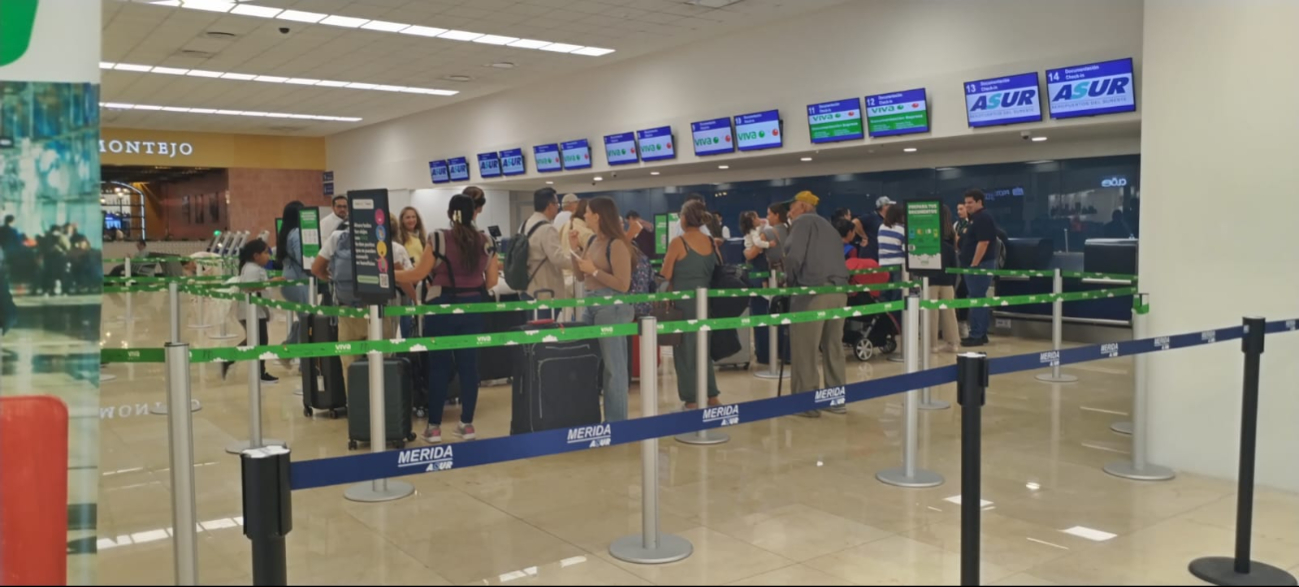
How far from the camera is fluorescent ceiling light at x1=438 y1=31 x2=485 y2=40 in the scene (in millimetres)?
13823

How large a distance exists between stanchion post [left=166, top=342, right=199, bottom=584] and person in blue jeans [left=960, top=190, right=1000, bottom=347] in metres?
9.54

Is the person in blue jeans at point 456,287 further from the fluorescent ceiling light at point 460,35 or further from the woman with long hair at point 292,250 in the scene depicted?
the fluorescent ceiling light at point 460,35

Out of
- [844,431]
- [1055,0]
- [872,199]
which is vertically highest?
[1055,0]

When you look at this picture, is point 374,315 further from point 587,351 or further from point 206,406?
point 206,406

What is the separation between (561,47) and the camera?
15141 mm

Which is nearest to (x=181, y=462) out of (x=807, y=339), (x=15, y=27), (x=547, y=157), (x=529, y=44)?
(x=15, y=27)

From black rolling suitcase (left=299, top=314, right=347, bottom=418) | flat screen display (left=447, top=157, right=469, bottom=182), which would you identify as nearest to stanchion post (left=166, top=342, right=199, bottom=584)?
black rolling suitcase (left=299, top=314, right=347, bottom=418)

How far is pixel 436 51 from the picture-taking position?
1520 centimetres

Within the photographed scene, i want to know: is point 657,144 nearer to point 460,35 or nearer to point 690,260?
point 460,35

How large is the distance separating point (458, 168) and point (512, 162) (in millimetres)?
2390

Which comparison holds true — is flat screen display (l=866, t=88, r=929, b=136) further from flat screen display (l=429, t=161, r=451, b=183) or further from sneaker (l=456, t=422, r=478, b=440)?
flat screen display (l=429, t=161, r=451, b=183)

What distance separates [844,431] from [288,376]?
5484 mm

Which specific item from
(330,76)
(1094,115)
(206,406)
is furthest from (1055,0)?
(330,76)

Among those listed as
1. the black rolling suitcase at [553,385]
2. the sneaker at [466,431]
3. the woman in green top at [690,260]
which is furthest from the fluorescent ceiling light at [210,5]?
the black rolling suitcase at [553,385]
